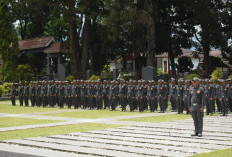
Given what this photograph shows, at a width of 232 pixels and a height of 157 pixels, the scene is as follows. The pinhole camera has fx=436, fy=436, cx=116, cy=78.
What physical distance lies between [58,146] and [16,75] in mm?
36510

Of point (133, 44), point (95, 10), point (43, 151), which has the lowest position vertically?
point (43, 151)

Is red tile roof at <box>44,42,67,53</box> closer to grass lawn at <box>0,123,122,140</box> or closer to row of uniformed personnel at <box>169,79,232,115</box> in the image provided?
row of uniformed personnel at <box>169,79,232,115</box>

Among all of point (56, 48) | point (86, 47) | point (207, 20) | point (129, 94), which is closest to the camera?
point (129, 94)

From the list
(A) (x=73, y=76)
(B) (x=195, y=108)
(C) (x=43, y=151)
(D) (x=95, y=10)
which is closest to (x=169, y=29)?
(D) (x=95, y=10)

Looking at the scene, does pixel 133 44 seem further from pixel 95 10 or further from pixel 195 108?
pixel 195 108

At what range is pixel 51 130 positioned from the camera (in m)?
16.8

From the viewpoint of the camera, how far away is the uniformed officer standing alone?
13.8m

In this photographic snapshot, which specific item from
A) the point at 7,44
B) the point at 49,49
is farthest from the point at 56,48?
the point at 7,44

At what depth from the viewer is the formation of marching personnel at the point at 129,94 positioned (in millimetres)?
22734

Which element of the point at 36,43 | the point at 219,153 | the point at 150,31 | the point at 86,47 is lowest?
the point at 219,153

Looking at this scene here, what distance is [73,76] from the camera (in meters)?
41.8

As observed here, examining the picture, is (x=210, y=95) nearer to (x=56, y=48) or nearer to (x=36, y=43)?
(x=56, y=48)

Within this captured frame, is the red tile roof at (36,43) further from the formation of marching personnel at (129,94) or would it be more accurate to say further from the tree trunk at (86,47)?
the formation of marching personnel at (129,94)

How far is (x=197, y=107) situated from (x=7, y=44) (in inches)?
1461
